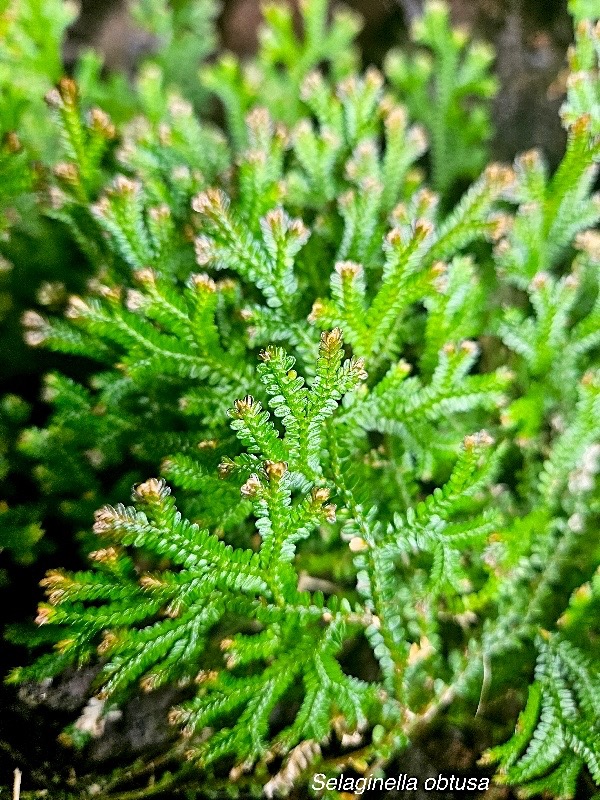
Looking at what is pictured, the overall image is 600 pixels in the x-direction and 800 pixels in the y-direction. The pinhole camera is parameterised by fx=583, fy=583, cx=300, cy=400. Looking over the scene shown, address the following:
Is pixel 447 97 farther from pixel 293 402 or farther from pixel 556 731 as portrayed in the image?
pixel 556 731

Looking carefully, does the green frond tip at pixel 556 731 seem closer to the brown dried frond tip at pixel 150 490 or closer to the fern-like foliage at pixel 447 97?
the brown dried frond tip at pixel 150 490

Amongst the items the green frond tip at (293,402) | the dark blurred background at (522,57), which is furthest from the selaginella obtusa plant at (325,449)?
the dark blurred background at (522,57)

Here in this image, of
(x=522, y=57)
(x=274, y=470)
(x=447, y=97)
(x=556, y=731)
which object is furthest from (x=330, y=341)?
(x=522, y=57)

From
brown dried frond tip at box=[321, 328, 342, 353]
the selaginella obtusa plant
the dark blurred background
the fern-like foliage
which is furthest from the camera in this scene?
the dark blurred background

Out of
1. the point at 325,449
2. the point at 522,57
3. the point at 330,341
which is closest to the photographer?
the point at 330,341

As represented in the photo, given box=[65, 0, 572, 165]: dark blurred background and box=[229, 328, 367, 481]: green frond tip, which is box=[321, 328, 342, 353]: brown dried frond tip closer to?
box=[229, 328, 367, 481]: green frond tip

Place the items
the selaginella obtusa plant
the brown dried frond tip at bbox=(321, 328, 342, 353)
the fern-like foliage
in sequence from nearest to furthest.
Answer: the brown dried frond tip at bbox=(321, 328, 342, 353) < the selaginella obtusa plant < the fern-like foliage

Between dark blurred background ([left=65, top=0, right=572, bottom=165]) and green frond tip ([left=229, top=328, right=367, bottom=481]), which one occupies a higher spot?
dark blurred background ([left=65, top=0, right=572, bottom=165])

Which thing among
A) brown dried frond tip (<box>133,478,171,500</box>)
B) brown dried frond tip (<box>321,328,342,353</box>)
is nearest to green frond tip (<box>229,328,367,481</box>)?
brown dried frond tip (<box>321,328,342,353</box>)

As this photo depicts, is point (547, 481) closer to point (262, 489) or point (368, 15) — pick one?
point (262, 489)
